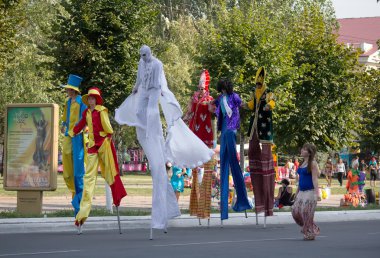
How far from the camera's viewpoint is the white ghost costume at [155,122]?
14508 millimetres

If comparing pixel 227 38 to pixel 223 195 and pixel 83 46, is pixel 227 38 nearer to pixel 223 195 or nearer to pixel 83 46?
pixel 83 46

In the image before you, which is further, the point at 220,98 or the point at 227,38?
the point at 227,38

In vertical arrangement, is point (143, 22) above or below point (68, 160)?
above

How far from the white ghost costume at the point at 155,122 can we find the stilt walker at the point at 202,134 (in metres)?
1.77

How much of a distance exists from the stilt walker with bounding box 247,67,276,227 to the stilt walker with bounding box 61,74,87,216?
2876 millimetres

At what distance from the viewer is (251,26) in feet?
101

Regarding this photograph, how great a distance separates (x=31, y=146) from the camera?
1988 centimetres

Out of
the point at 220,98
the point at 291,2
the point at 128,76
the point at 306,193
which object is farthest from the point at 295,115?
the point at 291,2

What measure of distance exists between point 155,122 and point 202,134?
2871mm

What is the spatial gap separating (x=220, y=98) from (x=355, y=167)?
16.8m

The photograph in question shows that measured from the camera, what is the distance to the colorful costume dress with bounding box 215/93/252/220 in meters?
16.9

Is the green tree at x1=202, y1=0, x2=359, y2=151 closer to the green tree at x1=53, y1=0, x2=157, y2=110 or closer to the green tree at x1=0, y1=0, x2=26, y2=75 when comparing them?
the green tree at x1=0, y1=0, x2=26, y2=75

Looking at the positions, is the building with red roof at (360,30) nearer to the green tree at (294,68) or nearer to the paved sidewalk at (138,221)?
the green tree at (294,68)

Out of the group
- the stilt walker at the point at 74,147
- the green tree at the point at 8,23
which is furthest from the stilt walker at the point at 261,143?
the green tree at the point at 8,23
